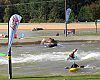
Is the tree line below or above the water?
above

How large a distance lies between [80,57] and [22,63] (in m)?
4.30

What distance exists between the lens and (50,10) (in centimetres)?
8894

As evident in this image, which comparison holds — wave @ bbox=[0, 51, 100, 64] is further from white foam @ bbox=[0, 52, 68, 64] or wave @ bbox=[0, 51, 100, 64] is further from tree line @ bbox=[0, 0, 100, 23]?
tree line @ bbox=[0, 0, 100, 23]

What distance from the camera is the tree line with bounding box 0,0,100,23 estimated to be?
8499 centimetres

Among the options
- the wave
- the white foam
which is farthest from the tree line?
the white foam

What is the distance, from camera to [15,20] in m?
16.9

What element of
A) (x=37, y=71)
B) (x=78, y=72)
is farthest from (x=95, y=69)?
(x=37, y=71)

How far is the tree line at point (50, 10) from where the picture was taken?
84988 millimetres

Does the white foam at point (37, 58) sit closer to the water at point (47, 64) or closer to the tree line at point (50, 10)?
the water at point (47, 64)

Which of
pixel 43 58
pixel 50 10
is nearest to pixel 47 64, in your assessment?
pixel 43 58

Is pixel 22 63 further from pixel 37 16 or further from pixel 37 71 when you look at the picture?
pixel 37 16

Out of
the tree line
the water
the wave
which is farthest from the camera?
the tree line

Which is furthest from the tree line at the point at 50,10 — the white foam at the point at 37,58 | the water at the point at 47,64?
the white foam at the point at 37,58

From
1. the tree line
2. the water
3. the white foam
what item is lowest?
the white foam
